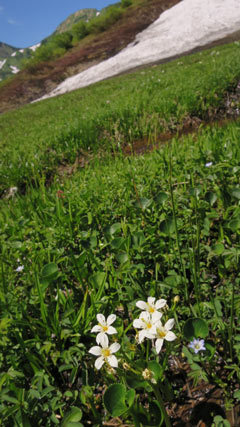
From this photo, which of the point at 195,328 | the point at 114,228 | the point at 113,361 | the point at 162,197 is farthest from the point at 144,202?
A: the point at 113,361

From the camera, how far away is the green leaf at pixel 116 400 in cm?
107

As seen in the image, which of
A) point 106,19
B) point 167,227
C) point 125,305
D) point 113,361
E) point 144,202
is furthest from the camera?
point 106,19

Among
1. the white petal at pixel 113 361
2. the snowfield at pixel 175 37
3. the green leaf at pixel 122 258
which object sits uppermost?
the snowfield at pixel 175 37

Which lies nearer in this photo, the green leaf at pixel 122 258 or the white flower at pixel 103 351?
the white flower at pixel 103 351

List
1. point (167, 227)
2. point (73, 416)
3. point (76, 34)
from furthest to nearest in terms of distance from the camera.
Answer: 1. point (76, 34)
2. point (167, 227)
3. point (73, 416)

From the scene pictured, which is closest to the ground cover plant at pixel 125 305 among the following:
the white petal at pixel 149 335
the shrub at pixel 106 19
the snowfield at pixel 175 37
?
the white petal at pixel 149 335

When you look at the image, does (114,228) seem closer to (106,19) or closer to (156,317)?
(156,317)

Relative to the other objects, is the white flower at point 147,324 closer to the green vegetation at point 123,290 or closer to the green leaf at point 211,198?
the green vegetation at point 123,290

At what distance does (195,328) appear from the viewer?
1280 mm

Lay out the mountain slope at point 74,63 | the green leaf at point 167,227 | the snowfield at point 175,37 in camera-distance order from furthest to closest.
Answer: the mountain slope at point 74,63 < the snowfield at point 175,37 < the green leaf at point 167,227

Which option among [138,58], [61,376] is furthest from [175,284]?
[138,58]

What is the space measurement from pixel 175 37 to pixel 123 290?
29.1m

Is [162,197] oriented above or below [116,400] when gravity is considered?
above

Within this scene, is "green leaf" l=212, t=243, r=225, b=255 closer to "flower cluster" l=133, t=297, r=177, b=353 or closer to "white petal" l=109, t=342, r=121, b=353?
"flower cluster" l=133, t=297, r=177, b=353
